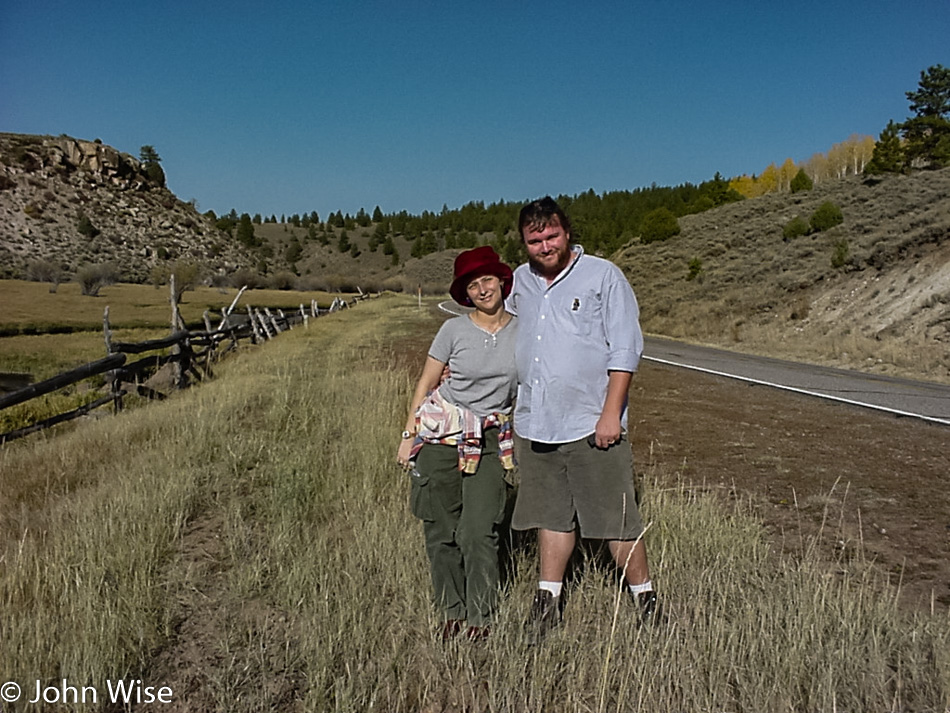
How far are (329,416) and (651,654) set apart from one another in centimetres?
572

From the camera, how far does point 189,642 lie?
10.4ft

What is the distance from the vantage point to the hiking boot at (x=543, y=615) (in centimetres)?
301

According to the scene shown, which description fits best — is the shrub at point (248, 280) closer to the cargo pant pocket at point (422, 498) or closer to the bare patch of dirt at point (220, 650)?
the bare patch of dirt at point (220, 650)

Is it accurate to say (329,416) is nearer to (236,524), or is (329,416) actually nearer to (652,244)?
(236,524)

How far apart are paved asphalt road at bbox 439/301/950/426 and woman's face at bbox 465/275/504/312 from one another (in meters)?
7.10

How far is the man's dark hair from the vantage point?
304 centimetres

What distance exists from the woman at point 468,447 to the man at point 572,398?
125 mm

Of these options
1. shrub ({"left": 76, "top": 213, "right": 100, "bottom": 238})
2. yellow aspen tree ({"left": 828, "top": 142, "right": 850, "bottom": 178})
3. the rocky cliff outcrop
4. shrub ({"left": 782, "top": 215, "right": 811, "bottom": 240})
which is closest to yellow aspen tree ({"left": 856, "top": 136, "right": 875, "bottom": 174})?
yellow aspen tree ({"left": 828, "top": 142, "right": 850, "bottom": 178})

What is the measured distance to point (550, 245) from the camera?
3.04 m

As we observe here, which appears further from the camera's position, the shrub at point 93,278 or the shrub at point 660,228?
the shrub at point 93,278

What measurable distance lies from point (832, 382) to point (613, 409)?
10134 mm

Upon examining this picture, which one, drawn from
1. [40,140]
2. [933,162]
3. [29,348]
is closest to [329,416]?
[29,348]

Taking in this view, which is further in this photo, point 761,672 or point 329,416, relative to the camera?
point 329,416

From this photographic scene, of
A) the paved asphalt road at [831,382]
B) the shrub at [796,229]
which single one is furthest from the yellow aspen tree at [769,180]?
the paved asphalt road at [831,382]
